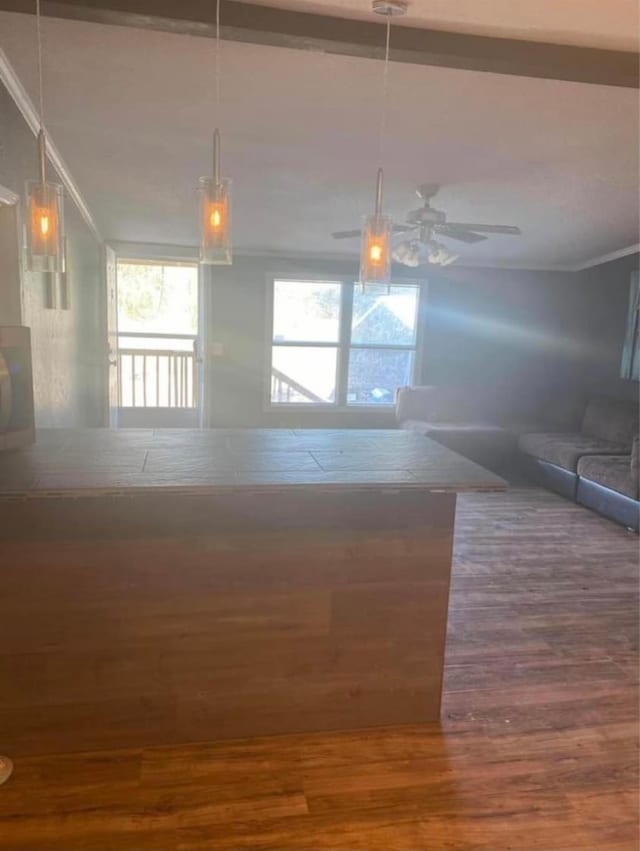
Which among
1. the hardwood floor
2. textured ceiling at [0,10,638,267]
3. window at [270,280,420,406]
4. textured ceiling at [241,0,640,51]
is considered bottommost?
the hardwood floor

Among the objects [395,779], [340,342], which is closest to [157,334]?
[340,342]

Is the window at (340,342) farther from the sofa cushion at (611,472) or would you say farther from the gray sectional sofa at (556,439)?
the sofa cushion at (611,472)

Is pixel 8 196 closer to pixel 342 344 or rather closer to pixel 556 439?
pixel 342 344

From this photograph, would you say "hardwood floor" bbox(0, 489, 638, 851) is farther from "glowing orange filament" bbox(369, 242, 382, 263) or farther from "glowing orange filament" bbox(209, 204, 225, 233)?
"glowing orange filament" bbox(369, 242, 382, 263)

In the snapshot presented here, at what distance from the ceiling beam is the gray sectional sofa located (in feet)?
8.18

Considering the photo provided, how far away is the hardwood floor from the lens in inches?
60.2

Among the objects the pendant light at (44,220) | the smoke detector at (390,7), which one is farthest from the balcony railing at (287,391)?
Result: the pendant light at (44,220)

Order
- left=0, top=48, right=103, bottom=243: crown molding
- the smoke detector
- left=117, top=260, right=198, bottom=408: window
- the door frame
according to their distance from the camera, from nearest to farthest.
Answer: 1. the smoke detector
2. left=0, top=48, right=103, bottom=243: crown molding
3. the door frame
4. left=117, top=260, right=198, bottom=408: window

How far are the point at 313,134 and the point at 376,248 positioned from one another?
1.58 metres

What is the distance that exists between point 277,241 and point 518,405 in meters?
3.20

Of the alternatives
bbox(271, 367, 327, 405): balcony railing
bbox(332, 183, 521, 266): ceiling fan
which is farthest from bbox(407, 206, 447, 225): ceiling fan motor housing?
bbox(271, 367, 327, 405): balcony railing

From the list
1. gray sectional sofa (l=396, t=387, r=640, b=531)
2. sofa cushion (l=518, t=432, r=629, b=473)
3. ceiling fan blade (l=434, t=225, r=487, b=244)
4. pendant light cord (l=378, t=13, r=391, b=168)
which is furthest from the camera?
sofa cushion (l=518, t=432, r=629, b=473)

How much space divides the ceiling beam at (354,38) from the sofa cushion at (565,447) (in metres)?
2.89

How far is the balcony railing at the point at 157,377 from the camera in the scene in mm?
7234
